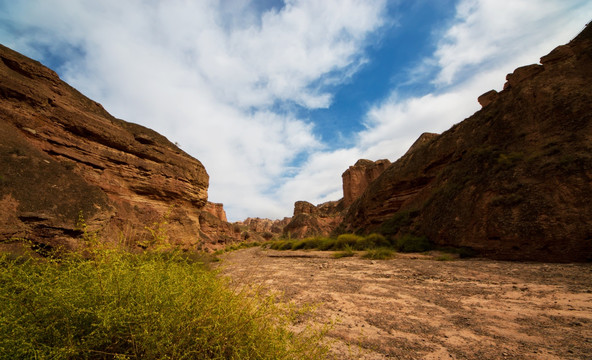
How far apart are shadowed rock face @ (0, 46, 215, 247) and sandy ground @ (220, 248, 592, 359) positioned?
8.90ft

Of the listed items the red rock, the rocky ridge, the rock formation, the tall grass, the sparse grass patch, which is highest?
the red rock

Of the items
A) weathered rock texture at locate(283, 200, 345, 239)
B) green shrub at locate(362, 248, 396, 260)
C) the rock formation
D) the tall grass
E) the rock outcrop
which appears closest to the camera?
the rock outcrop

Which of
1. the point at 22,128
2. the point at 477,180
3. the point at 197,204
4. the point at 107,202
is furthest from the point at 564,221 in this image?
the point at 22,128

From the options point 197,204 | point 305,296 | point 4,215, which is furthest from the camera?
point 197,204

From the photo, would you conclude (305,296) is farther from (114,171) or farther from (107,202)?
(114,171)

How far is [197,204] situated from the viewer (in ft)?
42.7

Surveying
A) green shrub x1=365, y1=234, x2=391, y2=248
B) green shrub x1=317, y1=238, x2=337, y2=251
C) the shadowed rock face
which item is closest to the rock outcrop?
the shadowed rock face

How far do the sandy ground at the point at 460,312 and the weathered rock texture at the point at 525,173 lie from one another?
115cm

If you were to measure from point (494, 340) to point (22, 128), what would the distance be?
39.0ft

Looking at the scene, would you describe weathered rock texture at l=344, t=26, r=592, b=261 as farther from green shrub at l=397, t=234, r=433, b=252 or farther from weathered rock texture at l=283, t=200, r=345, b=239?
weathered rock texture at l=283, t=200, r=345, b=239

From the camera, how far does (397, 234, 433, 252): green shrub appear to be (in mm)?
9587

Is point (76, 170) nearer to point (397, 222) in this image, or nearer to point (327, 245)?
point (327, 245)

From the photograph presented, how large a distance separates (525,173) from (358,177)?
109 ft

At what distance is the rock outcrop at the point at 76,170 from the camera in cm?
512
